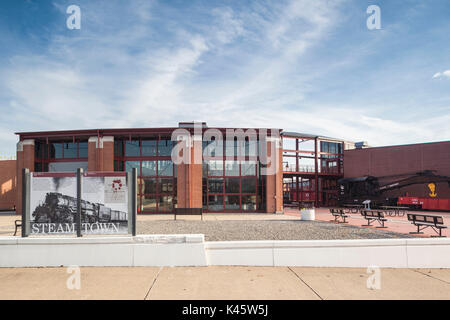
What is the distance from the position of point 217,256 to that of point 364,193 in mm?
32147

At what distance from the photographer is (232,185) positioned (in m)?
25.4

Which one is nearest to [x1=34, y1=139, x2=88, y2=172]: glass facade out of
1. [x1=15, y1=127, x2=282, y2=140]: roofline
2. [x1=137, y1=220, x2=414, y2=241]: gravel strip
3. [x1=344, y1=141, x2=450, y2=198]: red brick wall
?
[x1=15, y1=127, x2=282, y2=140]: roofline

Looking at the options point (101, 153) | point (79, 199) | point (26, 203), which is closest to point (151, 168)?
point (101, 153)

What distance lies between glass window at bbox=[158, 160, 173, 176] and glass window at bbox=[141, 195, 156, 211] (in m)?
2.21

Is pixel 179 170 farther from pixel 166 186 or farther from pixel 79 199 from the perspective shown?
pixel 79 199

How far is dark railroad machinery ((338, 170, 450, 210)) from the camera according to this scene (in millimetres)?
28547

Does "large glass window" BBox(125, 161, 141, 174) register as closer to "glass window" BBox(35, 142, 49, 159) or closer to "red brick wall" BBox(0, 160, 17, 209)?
"glass window" BBox(35, 142, 49, 159)

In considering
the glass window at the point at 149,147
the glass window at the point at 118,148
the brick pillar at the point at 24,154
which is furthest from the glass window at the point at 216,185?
the brick pillar at the point at 24,154

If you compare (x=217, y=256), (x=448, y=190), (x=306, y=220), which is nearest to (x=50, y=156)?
(x=306, y=220)

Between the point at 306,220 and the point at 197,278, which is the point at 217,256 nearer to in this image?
the point at 197,278

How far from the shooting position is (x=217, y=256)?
6.74m

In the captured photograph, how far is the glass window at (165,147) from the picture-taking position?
25.7 m

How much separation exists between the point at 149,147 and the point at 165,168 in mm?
2560

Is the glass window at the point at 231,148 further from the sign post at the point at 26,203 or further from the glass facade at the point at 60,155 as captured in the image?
the sign post at the point at 26,203
